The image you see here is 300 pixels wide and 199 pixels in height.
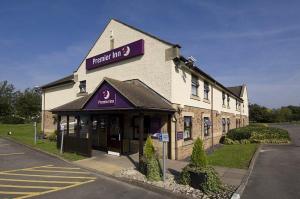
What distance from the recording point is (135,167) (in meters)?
13.7

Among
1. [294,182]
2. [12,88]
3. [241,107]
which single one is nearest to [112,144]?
[294,182]

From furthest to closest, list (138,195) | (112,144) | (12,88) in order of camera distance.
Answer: (12,88) < (112,144) < (138,195)

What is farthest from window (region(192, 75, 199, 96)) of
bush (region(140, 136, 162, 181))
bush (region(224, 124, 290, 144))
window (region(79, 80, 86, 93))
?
window (region(79, 80, 86, 93))

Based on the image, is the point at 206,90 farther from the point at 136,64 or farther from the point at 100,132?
the point at 100,132

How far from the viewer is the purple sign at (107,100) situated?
47.3 feet

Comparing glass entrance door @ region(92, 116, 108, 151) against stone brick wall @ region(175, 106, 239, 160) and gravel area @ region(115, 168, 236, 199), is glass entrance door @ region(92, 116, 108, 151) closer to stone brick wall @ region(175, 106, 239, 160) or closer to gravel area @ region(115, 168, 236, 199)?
stone brick wall @ region(175, 106, 239, 160)

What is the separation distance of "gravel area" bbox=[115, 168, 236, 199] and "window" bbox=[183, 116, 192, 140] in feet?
20.7

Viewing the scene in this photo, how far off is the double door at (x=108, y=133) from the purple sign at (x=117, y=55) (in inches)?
160

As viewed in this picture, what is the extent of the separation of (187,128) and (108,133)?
529 centimetres

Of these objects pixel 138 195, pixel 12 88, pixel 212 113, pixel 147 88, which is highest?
pixel 12 88

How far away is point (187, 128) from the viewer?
18.6 m

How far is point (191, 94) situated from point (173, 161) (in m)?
5.58

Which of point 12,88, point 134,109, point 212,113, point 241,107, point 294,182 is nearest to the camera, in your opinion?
point 294,182

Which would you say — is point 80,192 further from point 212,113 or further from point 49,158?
point 212,113
